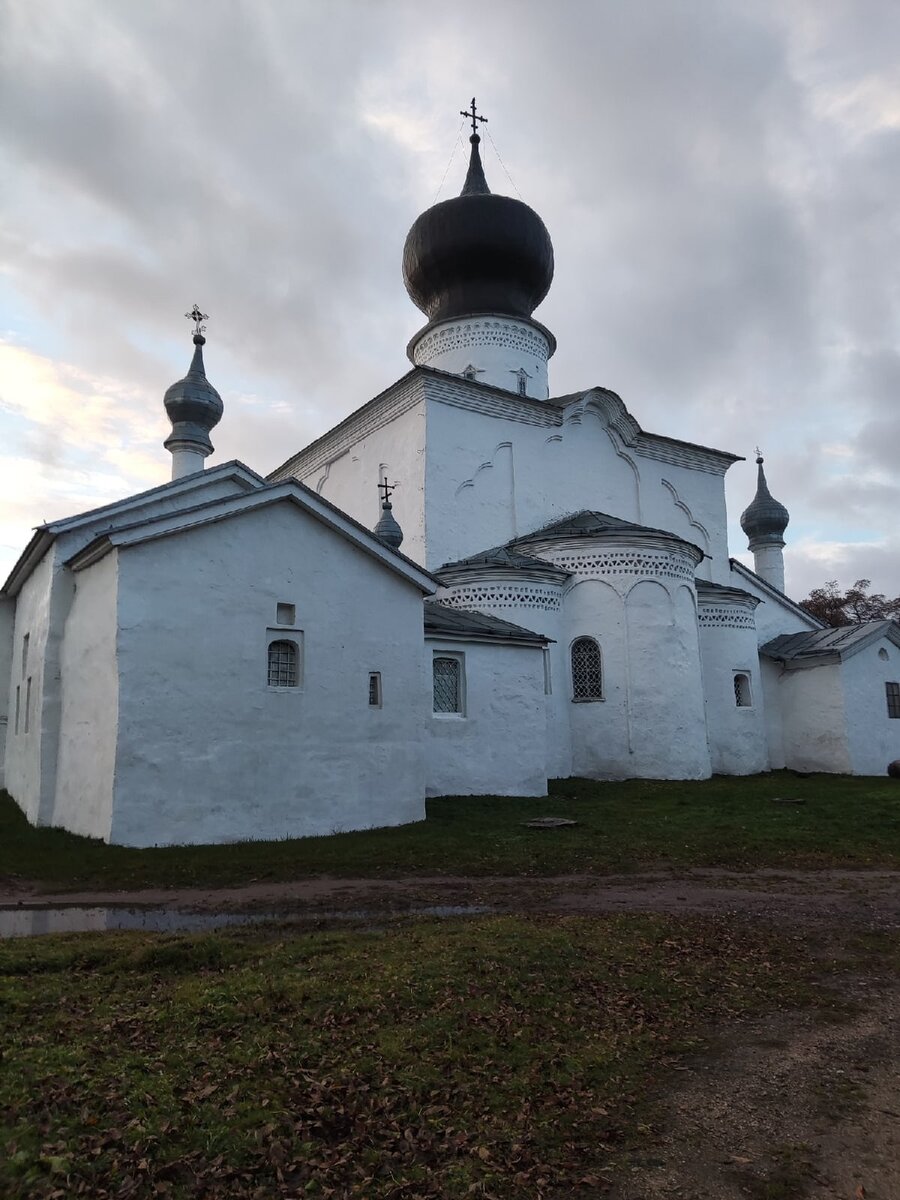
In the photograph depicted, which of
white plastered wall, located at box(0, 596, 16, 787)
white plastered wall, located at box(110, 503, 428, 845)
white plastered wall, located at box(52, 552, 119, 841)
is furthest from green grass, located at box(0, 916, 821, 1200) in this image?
white plastered wall, located at box(0, 596, 16, 787)

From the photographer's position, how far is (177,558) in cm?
1145

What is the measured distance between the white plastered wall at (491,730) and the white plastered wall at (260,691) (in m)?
2.04

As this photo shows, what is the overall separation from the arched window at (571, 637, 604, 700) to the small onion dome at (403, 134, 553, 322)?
11310mm

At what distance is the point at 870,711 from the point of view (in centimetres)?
2198

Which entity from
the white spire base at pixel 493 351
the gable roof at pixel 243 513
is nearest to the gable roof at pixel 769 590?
the white spire base at pixel 493 351

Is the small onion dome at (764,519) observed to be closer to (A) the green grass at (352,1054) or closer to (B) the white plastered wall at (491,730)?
(B) the white plastered wall at (491,730)

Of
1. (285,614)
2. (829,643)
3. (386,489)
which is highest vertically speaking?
(386,489)

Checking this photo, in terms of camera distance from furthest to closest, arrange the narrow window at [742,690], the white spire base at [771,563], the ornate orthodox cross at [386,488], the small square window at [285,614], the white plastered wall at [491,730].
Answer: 1. the white spire base at [771,563]
2. the narrow window at [742,690]
3. the ornate orthodox cross at [386,488]
4. the white plastered wall at [491,730]
5. the small square window at [285,614]

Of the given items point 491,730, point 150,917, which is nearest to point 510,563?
point 491,730

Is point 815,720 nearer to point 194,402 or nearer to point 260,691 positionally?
point 260,691

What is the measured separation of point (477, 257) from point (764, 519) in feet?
47.9

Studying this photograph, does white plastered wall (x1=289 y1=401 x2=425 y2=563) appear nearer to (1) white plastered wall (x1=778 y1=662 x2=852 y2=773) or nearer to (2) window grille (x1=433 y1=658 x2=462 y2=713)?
(2) window grille (x1=433 y1=658 x2=462 y2=713)

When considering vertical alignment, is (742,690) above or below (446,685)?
above

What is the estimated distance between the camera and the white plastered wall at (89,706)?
35.6ft
